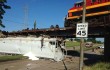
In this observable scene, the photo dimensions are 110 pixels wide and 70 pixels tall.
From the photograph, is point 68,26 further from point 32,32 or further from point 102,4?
point 32,32

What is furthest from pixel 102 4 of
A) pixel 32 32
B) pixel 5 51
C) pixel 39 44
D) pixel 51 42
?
pixel 5 51

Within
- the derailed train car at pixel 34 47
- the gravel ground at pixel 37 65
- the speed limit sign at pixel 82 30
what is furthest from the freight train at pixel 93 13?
the speed limit sign at pixel 82 30

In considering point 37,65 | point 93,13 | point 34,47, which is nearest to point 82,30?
point 37,65

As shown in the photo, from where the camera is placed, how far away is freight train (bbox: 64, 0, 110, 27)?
110 feet

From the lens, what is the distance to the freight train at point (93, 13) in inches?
1325

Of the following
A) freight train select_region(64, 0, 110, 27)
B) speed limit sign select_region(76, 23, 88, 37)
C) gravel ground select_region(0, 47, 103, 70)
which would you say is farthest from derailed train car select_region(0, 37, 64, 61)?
speed limit sign select_region(76, 23, 88, 37)

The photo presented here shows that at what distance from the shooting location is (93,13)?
35594 mm

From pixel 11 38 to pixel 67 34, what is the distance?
13.7 metres

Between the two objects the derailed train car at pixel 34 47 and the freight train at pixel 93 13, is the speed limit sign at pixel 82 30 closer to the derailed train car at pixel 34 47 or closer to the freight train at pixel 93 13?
the freight train at pixel 93 13

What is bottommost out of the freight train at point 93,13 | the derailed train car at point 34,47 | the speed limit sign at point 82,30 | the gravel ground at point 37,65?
the gravel ground at point 37,65

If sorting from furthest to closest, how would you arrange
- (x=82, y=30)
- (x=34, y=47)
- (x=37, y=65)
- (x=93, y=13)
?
(x=34, y=47), (x=93, y=13), (x=37, y=65), (x=82, y=30)

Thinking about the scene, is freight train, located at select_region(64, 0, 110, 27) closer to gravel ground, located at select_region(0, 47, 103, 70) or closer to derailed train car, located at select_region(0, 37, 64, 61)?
derailed train car, located at select_region(0, 37, 64, 61)

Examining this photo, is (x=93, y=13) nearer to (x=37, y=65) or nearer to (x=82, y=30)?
(x=37, y=65)

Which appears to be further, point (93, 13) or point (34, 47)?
point (34, 47)
